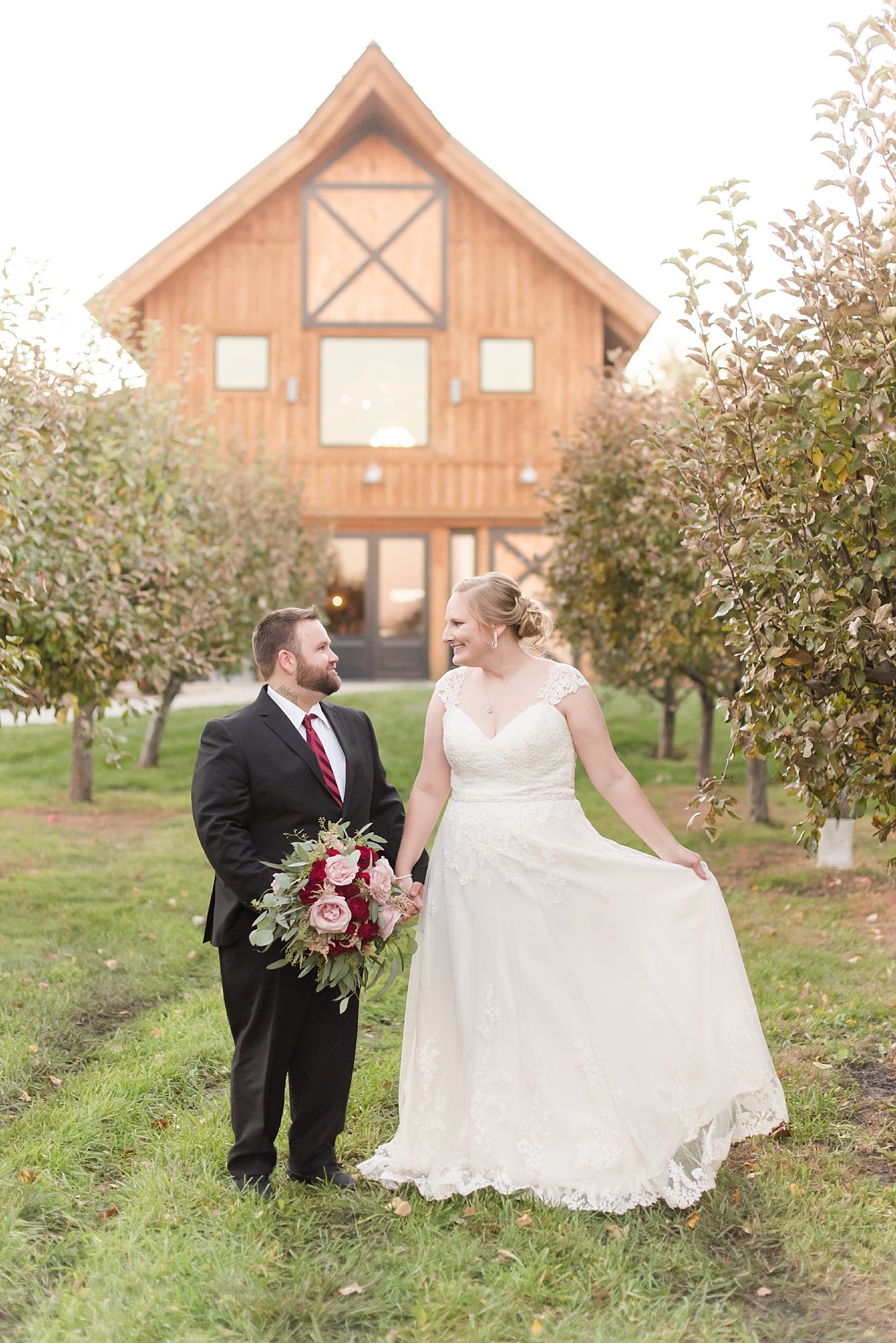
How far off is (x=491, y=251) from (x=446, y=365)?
234 cm

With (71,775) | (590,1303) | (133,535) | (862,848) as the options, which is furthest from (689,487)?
(71,775)

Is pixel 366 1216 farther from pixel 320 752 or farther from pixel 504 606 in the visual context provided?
pixel 504 606

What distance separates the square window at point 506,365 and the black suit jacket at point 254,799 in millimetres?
20079

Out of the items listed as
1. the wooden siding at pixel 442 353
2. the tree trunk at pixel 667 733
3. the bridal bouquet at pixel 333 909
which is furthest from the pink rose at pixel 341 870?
the wooden siding at pixel 442 353

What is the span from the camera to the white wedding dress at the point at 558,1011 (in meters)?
4.51

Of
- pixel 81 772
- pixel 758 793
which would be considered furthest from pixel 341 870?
pixel 81 772

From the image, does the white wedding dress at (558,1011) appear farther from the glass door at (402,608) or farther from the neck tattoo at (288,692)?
the glass door at (402,608)

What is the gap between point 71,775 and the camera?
49.2 feet

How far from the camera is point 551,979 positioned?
15.2 ft

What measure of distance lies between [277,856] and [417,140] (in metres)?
21.6

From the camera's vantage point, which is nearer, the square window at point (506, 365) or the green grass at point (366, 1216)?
the green grass at point (366, 1216)

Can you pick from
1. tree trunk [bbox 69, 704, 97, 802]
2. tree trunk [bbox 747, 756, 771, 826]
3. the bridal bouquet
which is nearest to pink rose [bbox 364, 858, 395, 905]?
the bridal bouquet

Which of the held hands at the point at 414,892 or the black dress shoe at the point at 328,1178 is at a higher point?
the held hands at the point at 414,892

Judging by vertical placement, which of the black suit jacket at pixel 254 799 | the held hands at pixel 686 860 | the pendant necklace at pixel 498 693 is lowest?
the held hands at pixel 686 860
